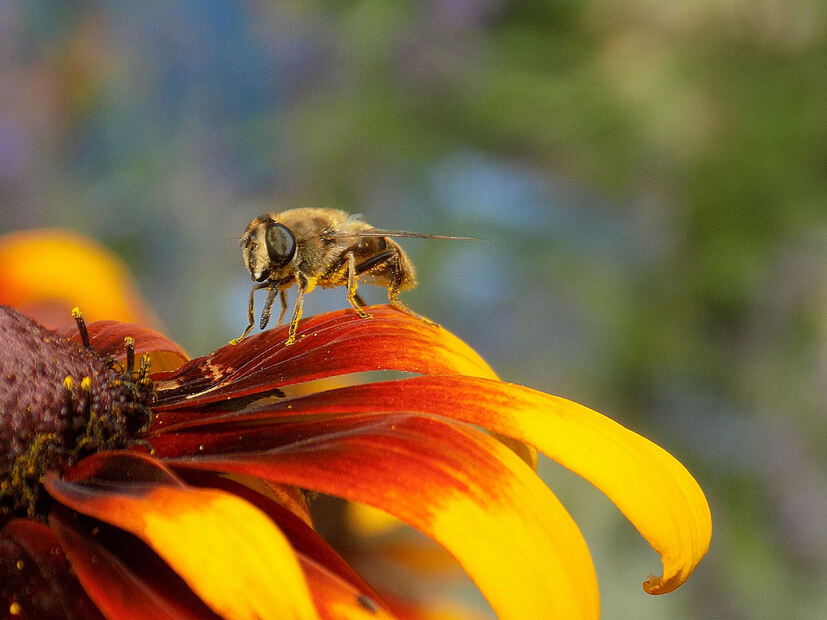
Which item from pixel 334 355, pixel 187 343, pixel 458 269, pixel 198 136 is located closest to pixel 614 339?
pixel 458 269

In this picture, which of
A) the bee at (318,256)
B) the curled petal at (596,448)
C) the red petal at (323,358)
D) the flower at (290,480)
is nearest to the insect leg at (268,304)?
the bee at (318,256)

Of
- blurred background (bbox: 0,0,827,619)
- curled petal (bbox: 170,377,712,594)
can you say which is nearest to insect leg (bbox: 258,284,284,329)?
curled petal (bbox: 170,377,712,594)

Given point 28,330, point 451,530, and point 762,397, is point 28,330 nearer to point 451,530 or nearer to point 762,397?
point 451,530

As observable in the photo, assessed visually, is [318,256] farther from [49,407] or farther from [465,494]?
[465,494]

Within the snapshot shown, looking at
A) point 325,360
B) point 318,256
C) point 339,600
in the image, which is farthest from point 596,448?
point 318,256

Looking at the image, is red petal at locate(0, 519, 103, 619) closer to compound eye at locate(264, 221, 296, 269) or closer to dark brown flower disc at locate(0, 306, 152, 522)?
dark brown flower disc at locate(0, 306, 152, 522)
